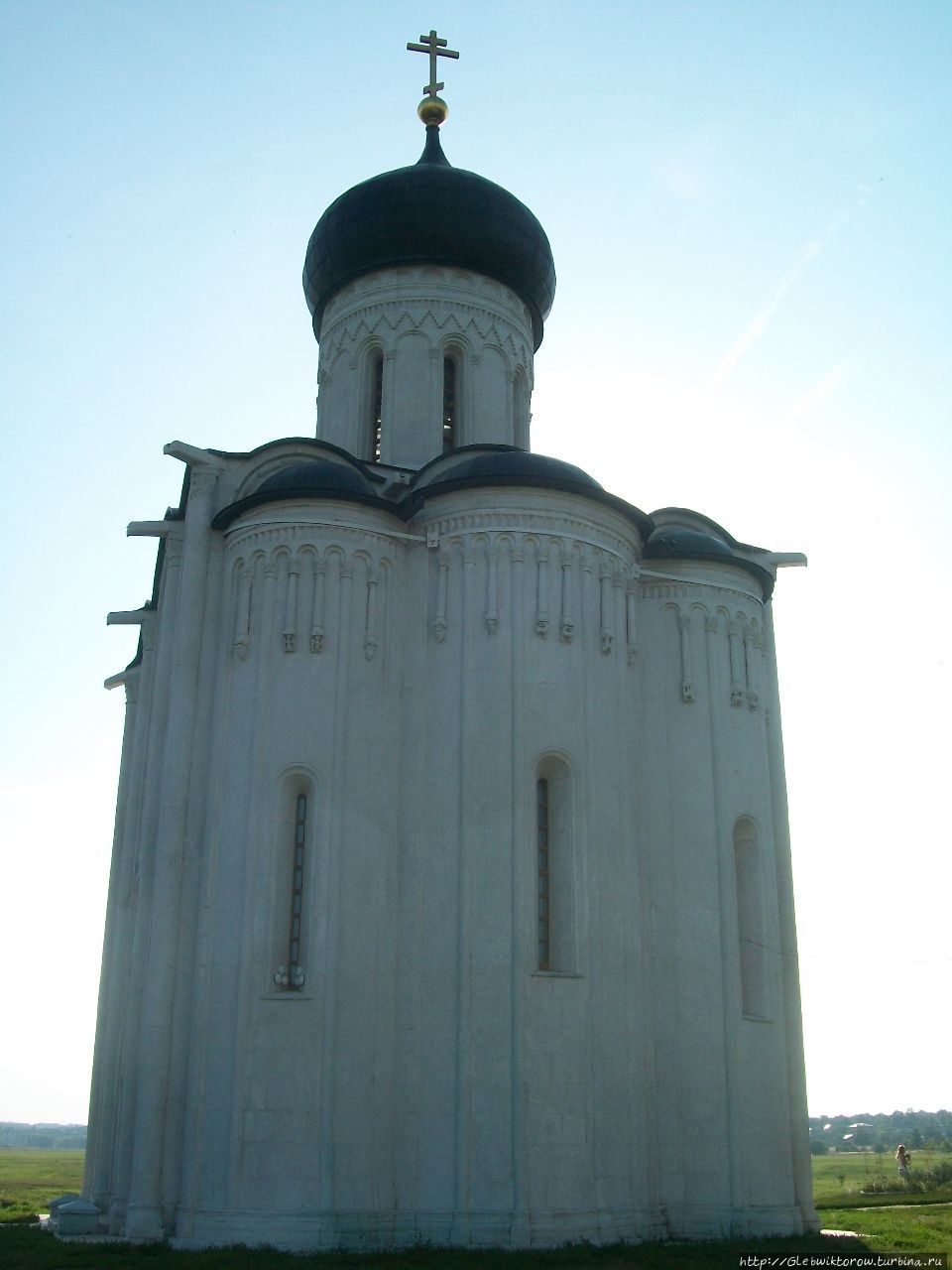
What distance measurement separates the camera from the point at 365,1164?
1032 centimetres

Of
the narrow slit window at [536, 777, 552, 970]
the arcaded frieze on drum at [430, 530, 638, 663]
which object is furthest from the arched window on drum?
the arcaded frieze on drum at [430, 530, 638, 663]

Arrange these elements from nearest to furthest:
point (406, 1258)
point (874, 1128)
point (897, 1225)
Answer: point (406, 1258) → point (897, 1225) → point (874, 1128)

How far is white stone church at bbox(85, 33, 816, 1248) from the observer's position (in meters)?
10.3

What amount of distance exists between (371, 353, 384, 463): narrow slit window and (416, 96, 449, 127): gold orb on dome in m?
3.65

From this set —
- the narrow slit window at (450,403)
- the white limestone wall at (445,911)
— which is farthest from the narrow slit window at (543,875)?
the narrow slit window at (450,403)

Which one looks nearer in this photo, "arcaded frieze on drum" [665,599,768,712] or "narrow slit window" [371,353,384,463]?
"arcaded frieze on drum" [665,599,768,712]

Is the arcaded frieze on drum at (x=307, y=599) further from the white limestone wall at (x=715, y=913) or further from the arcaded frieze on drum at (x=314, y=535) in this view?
the white limestone wall at (x=715, y=913)

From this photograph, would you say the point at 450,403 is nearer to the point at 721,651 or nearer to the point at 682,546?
the point at 682,546

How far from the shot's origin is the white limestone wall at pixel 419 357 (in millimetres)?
15227

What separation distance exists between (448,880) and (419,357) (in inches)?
279

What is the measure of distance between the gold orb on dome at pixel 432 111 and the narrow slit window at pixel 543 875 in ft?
32.4

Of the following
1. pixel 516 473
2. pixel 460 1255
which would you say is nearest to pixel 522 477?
pixel 516 473

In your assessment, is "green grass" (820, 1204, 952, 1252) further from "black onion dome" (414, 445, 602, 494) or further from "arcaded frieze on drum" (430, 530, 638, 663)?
"black onion dome" (414, 445, 602, 494)

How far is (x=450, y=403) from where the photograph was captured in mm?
15609
